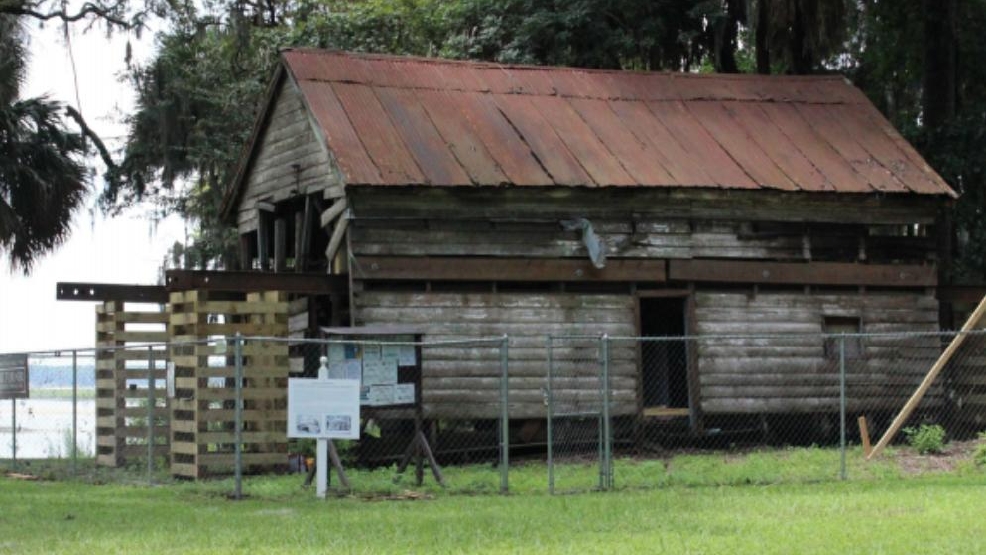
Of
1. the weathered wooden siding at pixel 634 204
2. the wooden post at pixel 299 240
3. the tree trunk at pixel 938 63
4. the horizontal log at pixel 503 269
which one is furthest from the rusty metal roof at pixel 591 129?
the tree trunk at pixel 938 63

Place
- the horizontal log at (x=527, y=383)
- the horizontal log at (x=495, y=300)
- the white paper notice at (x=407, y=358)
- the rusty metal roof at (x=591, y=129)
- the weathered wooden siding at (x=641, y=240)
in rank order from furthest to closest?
the rusty metal roof at (x=591, y=129)
the weathered wooden siding at (x=641, y=240)
the horizontal log at (x=527, y=383)
the horizontal log at (x=495, y=300)
the white paper notice at (x=407, y=358)

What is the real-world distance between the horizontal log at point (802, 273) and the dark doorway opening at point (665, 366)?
2.07 ft

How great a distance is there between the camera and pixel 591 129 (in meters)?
27.0

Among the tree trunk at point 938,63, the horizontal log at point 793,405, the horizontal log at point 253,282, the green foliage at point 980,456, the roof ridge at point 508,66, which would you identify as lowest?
the green foliage at point 980,456

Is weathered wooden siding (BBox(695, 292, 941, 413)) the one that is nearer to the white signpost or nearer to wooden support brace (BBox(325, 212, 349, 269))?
wooden support brace (BBox(325, 212, 349, 269))

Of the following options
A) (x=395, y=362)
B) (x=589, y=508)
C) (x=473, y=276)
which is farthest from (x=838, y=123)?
(x=589, y=508)

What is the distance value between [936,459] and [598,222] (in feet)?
22.0

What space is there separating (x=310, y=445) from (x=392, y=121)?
5609mm

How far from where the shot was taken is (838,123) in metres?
29.1

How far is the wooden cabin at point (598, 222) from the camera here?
2441 centimetres

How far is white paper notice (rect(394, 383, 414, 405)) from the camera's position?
19.1m

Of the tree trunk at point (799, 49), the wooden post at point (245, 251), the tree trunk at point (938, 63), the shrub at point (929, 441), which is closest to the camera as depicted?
the shrub at point (929, 441)

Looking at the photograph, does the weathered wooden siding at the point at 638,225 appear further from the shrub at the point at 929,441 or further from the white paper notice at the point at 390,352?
the shrub at the point at 929,441

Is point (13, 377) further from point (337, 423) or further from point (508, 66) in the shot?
point (508, 66)
